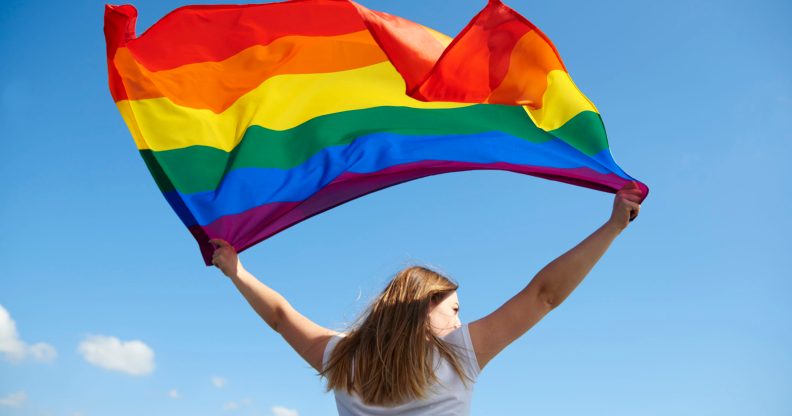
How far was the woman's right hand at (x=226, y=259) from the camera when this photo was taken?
4.58 meters

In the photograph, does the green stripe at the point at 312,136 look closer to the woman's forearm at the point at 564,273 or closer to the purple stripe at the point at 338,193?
the purple stripe at the point at 338,193

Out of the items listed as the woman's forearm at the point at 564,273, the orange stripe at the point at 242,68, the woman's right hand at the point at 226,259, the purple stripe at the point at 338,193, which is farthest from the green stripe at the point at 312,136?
the woman's forearm at the point at 564,273

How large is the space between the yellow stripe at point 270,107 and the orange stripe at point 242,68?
7 cm

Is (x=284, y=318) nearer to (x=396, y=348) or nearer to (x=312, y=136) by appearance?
(x=396, y=348)

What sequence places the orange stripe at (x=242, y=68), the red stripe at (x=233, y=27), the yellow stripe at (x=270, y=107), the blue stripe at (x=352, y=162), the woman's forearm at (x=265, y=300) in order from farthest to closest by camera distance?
the red stripe at (x=233, y=27) < the orange stripe at (x=242, y=68) < the yellow stripe at (x=270, y=107) < the blue stripe at (x=352, y=162) < the woman's forearm at (x=265, y=300)

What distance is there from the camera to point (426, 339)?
3475mm

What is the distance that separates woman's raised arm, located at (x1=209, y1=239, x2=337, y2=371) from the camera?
12.7 ft

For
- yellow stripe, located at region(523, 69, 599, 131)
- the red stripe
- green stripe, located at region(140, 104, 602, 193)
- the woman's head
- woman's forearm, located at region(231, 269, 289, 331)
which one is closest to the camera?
the woman's head

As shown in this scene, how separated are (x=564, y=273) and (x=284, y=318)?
1669mm

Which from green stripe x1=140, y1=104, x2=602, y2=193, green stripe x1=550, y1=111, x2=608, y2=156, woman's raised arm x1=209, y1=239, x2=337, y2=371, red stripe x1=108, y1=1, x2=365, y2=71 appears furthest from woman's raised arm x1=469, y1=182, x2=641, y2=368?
red stripe x1=108, y1=1, x2=365, y2=71

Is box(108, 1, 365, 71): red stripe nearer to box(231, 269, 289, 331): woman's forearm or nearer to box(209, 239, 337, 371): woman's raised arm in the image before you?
box(209, 239, 337, 371): woman's raised arm

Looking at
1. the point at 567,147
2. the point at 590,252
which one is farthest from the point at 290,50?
the point at 590,252

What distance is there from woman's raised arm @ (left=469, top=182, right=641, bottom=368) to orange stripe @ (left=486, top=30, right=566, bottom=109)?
2126 millimetres

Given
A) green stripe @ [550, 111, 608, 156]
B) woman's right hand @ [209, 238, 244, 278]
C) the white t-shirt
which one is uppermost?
green stripe @ [550, 111, 608, 156]
